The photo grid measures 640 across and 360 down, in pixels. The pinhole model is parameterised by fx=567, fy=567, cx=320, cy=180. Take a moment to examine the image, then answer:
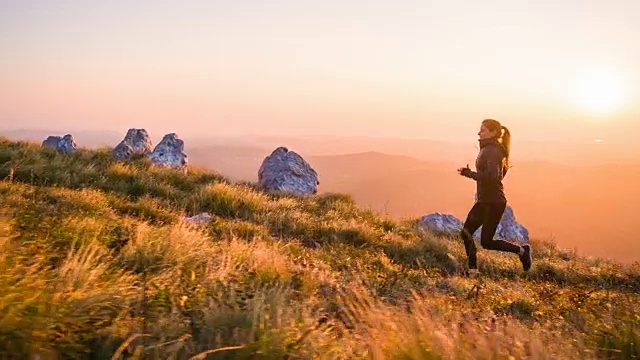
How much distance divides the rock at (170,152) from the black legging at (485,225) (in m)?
15.8

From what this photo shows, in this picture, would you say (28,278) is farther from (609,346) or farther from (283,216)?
(283,216)

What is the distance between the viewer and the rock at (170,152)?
23.2 meters

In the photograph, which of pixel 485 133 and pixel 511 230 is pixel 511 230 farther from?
pixel 485 133

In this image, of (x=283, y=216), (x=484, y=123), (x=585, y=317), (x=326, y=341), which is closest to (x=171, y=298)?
(x=326, y=341)

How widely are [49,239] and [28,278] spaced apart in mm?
1868

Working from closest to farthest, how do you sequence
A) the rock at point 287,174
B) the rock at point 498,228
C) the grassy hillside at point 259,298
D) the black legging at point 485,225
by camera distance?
the grassy hillside at point 259,298 < the black legging at point 485,225 < the rock at point 498,228 < the rock at point 287,174

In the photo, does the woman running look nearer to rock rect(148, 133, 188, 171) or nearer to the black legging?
the black legging

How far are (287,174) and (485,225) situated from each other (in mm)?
13206

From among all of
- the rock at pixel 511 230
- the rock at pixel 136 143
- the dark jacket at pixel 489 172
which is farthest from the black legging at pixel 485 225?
the rock at pixel 136 143

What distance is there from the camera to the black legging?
9412 millimetres

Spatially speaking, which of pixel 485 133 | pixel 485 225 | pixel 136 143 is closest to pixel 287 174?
pixel 136 143

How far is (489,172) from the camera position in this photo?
909cm

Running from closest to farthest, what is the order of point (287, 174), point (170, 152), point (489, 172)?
point (489, 172) → point (287, 174) → point (170, 152)

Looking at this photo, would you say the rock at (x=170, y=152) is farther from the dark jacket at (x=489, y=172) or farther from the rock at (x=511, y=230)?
the dark jacket at (x=489, y=172)
